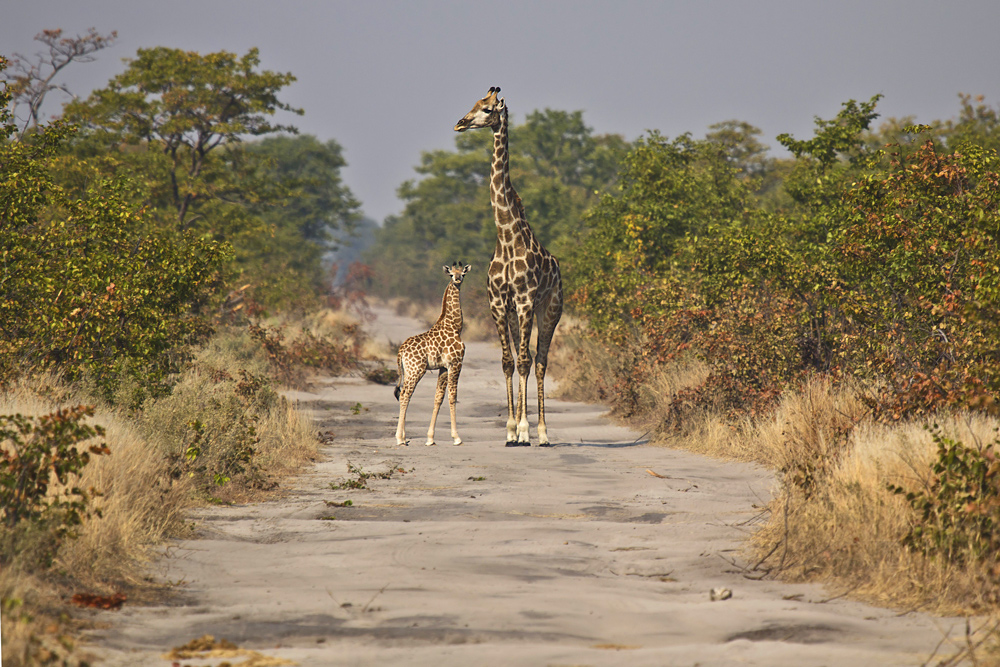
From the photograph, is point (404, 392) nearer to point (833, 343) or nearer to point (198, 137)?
point (833, 343)

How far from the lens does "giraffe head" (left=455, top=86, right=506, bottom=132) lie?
1360 cm

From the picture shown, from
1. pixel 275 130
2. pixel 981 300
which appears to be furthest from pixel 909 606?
pixel 275 130

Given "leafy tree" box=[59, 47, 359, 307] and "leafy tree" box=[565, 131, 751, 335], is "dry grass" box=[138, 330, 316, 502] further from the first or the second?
"leafy tree" box=[59, 47, 359, 307]

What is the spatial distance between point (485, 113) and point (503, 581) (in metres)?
8.59

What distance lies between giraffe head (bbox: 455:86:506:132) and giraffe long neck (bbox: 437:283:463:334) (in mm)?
2325

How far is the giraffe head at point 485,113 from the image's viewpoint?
1360cm

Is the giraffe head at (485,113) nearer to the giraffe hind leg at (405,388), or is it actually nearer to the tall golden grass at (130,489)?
the giraffe hind leg at (405,388)

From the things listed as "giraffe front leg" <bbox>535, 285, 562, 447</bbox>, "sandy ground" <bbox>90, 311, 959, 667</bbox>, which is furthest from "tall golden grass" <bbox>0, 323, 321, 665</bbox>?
"giraffe front leg" <bbox>535, 285, 562, 447</bbox>

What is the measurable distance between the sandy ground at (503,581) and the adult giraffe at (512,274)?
2.01 metres

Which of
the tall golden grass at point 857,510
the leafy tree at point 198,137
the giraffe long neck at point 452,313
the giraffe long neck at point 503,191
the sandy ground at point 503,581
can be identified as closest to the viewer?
the sandy ground at point 503,581

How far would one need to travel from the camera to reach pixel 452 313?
1390 centimetres

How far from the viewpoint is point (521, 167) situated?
59.8 meters

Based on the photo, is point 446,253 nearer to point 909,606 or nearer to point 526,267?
point 526,267

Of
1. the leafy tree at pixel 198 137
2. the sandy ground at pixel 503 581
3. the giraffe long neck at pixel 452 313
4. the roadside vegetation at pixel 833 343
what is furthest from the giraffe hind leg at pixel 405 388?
the leafy tree at pixel 198 137
